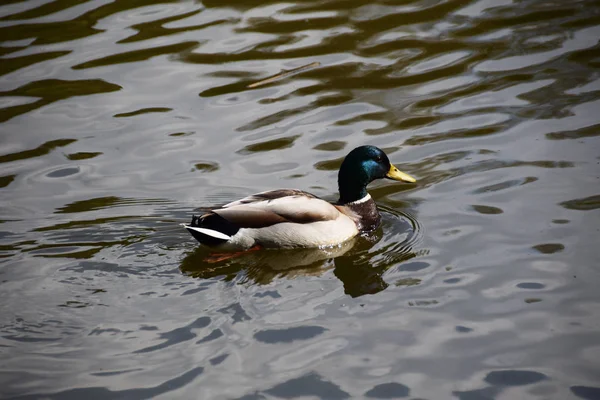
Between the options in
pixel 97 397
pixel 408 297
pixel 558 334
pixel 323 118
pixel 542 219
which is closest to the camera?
pixel 97 397

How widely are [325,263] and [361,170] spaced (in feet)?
3.77

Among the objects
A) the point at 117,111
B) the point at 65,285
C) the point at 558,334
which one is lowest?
the point at 558,334

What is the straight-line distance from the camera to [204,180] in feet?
26.5

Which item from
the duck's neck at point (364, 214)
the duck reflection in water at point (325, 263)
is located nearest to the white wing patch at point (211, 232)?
the duck reflection in water at point (325, 263)

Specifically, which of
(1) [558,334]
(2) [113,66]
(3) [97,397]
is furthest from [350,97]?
(3) [97,397]

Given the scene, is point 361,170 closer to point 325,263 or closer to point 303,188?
point 303,188

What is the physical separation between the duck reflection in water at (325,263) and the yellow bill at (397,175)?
563mm

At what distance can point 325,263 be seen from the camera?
22.5 ft

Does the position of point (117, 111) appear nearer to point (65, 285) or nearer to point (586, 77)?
point (65, 285)

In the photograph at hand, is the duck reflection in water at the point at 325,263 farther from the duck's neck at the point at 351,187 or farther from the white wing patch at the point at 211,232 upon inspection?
the duck's neck at the point at 351,187

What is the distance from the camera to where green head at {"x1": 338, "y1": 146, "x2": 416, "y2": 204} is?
7.59 meters

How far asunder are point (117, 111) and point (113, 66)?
1.15 m

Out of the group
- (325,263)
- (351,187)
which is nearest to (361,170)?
(351,187)

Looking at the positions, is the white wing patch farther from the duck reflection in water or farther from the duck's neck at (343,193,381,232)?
the duck's neck at (343,193,381,232)
